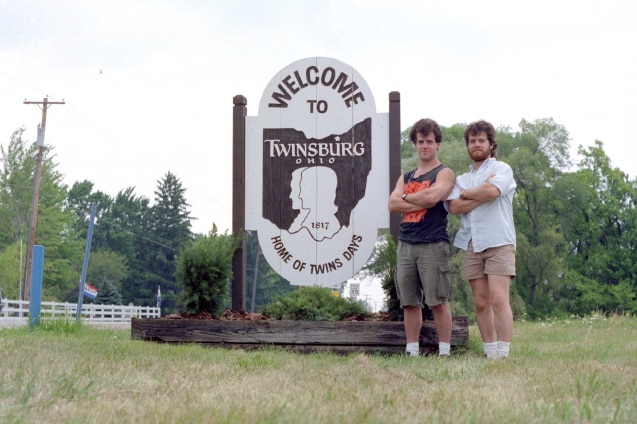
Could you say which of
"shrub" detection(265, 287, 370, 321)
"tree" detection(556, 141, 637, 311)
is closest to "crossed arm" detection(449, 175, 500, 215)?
"shrub" detection(265, 287, 370, 321)

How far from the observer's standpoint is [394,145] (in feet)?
24.2

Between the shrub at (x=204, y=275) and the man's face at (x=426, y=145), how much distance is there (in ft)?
7.35

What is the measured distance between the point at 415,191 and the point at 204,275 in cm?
227

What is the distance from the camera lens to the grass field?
2607mm

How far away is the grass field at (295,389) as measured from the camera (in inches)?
103

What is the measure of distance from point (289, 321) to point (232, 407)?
12.3ft

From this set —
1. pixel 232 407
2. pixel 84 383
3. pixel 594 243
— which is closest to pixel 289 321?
pixel 84 383

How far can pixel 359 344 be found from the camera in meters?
6.28

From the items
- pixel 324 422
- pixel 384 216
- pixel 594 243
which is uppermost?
pixel 594 243

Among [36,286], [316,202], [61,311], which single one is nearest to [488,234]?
[316,202]

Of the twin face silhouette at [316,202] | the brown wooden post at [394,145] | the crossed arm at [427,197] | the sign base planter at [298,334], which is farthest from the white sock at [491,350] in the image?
the twin face silhouette at [316,202]

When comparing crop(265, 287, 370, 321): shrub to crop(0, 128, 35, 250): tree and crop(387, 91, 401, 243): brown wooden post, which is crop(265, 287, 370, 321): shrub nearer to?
crop(387, 91, 401, 243): brown wooden post

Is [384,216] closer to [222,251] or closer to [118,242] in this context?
[222,251]

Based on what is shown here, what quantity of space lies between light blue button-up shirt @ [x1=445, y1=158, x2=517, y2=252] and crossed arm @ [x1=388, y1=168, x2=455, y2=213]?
0.12 m
